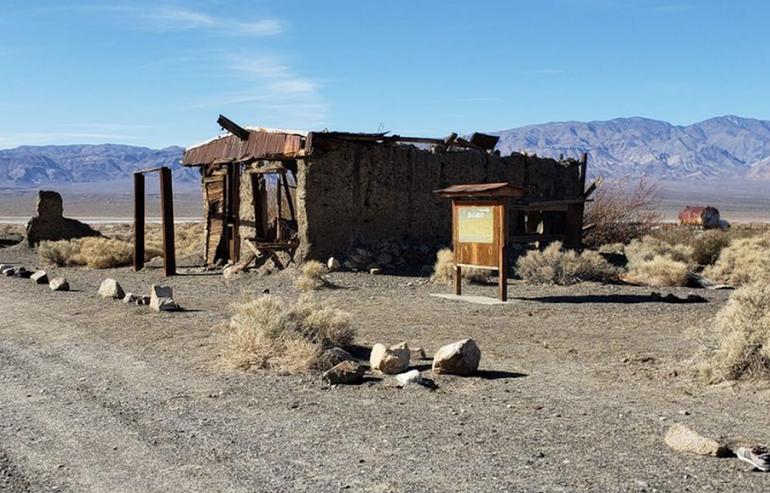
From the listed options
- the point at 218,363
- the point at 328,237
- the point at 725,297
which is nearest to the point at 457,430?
the point at 218,363

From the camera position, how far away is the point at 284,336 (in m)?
9.87

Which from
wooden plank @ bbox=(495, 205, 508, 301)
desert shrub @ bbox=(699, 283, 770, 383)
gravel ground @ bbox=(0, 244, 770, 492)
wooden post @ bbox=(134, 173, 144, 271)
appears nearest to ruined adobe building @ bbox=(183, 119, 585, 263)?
wooden post @ bbox=(134, 173, 144, 271)

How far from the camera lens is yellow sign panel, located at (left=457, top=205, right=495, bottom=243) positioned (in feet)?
51.0

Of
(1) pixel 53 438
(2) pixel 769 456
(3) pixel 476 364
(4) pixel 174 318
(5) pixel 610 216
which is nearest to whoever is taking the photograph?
(2) pixel 769 456

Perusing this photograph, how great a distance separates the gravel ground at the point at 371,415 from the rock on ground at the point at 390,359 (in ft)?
1.15

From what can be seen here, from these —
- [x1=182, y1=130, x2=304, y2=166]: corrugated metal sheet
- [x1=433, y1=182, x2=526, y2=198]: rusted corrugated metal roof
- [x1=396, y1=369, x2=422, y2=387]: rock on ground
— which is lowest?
[x1=396, y1=369, x2=422, y2=387]: rock on ground

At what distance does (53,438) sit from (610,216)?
2498 centimetres

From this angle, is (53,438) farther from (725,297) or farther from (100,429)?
(725,297)

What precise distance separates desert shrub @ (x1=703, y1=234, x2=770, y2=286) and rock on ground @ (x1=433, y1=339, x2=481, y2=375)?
1045cm

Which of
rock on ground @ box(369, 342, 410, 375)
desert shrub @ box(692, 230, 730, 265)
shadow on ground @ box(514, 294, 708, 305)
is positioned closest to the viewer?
rock on ground @ box(369, 342, 410, 375)

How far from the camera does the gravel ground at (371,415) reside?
5.82 metres

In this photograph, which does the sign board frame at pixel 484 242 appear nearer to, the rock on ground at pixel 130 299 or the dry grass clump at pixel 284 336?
the dry grass clump at pixel 284 336

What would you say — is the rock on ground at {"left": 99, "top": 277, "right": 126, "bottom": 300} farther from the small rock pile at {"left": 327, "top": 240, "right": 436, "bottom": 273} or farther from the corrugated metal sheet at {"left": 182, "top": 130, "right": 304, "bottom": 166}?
the corrugated metal sheet at {"left": 182, "top": 130, "right": 304, "bottom": 166}

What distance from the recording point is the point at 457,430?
6.92 m
